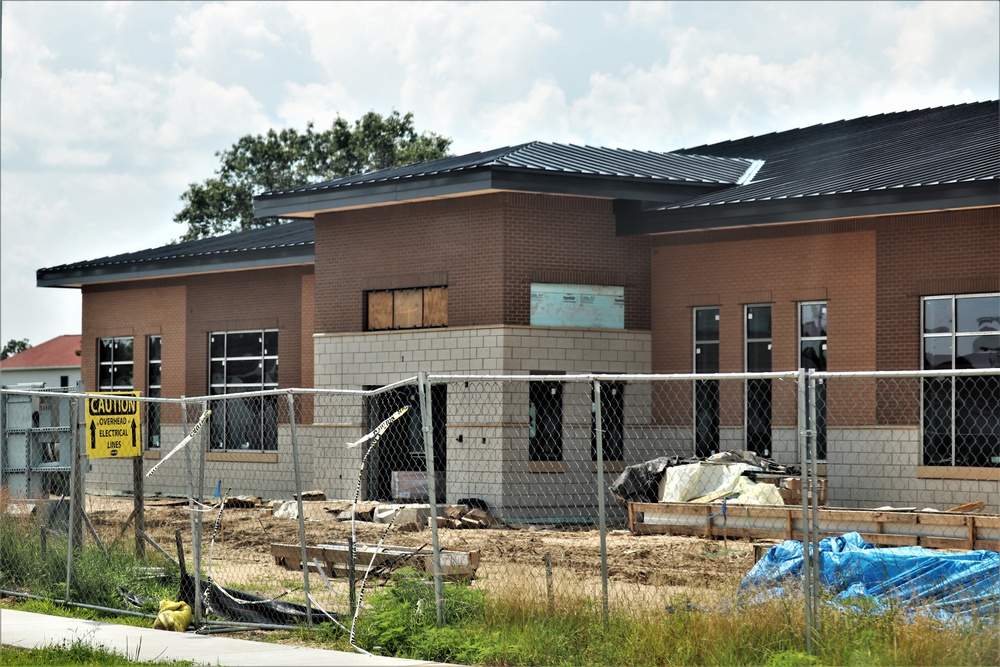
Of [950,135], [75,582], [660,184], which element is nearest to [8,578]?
[75,582]

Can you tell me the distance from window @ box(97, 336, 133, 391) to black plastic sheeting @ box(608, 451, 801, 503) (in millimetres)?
18150

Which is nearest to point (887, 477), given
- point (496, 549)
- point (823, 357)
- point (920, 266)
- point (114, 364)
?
point (823, 357)

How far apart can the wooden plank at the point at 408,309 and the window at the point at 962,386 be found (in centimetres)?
985

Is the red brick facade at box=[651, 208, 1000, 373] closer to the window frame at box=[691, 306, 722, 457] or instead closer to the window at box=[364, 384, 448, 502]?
the window frame at box=[691, 306, 722, 457]

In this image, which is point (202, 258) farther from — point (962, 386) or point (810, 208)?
point (962, 386)

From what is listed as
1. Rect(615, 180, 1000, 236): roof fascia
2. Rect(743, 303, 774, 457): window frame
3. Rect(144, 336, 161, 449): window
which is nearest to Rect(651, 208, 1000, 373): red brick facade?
Rect(743, 303, 774, 457): window frame

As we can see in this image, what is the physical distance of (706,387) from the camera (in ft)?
90.5

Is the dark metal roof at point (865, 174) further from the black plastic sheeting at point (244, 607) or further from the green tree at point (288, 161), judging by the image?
the green tree at point (288, 161)

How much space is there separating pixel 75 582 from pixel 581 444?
1339 centimetres

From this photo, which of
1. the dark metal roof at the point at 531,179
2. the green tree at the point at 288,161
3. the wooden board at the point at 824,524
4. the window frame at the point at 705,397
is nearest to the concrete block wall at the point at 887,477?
the window frame at the point at 705,397

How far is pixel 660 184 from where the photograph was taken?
27.6m

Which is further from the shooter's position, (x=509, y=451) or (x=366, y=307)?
(x=366, y=307)

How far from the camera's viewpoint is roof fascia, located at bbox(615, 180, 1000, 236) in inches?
915

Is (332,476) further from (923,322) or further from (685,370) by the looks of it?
(923,322)
